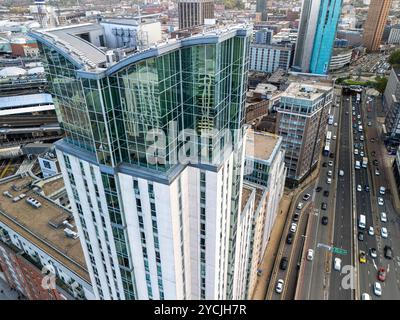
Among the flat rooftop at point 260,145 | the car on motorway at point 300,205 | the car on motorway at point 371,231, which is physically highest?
the flat rooftop at point 260,145

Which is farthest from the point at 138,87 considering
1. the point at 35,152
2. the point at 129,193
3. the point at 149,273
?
the point at 35,152

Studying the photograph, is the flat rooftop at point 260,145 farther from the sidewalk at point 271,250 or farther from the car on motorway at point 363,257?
the car on motorway at point 363,257

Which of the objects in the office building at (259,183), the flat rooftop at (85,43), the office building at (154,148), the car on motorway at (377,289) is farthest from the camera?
the car on motorway at (377,289)

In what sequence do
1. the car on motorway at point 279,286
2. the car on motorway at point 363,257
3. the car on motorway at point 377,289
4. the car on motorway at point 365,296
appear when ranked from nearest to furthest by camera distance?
1. the car on motorway at point 365,296
2. the car on motorway at point 377,289
3. the car on motorway at point 279,286
4. the car on motorway at point 363,257

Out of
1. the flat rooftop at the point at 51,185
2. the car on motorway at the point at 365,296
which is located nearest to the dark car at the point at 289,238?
Result: the car on motorway at the point at 365,296

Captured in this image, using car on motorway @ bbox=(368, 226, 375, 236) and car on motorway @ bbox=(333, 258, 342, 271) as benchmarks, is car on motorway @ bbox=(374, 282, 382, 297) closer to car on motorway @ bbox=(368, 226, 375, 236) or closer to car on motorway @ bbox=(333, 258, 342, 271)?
car on motorway @ bbox=(333, 258, 342, 271)

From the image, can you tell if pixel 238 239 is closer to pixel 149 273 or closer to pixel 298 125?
pixel 149 273

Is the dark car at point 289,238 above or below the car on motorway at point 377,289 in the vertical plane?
below
